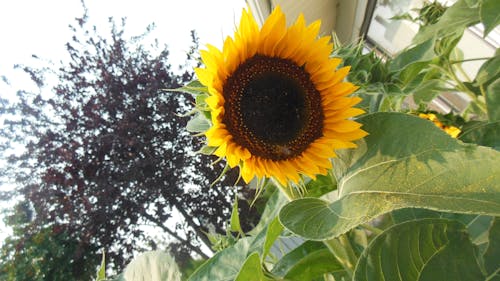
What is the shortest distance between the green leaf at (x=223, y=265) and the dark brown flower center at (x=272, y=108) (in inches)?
4.9

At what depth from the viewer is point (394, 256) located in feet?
1.22

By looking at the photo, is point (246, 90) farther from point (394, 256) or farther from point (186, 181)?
point (186, 181)

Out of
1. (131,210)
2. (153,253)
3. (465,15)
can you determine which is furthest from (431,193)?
(131,210)

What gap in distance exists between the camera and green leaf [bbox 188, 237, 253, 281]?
50 cm

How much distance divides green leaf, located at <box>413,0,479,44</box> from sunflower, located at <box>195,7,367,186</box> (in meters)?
0.25

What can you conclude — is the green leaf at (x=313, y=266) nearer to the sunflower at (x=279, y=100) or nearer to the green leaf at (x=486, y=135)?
the sunflower at (x=279, y=100)

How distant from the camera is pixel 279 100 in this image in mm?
537

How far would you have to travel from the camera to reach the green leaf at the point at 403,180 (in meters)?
0.34

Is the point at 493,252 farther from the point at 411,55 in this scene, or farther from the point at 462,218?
the point at 411,55

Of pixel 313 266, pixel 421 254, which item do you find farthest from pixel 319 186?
pixel 421 254

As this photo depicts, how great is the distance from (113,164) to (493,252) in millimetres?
2879

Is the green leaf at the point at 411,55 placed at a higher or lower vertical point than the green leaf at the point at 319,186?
higher

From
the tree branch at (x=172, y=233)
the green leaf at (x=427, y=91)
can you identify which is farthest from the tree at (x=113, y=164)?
the green leaf at (x=427, y=91)

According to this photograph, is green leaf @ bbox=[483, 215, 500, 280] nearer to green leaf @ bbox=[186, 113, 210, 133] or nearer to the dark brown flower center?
the dark brown flower center
